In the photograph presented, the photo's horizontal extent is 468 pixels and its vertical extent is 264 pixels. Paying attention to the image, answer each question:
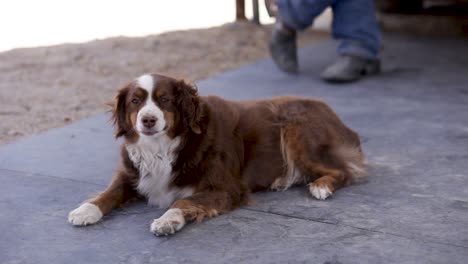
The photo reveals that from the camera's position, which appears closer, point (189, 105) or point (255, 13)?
point (189, 105)

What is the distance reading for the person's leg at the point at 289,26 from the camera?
7.12 m

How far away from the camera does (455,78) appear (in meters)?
7.21

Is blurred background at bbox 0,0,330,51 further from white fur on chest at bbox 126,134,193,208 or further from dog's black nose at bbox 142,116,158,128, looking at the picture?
dog's black nose at bbox 142,116,158,128

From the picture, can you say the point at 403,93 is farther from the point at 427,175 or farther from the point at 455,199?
the point at 455,199

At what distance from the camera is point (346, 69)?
284 inches

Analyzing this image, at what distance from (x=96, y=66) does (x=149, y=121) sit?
420 centimetres

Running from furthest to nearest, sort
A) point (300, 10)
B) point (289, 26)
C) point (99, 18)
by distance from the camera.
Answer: point (99, 18), point (289, 26), point (300, 10)

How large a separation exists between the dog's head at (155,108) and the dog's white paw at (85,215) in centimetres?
43

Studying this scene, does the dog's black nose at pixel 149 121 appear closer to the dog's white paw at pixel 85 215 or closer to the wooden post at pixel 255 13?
the dog's white paw at pixel 85 215

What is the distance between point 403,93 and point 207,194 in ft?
11.0

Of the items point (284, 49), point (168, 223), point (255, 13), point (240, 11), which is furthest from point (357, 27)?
point (168, 223)

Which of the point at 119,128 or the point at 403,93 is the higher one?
the point at 119,128

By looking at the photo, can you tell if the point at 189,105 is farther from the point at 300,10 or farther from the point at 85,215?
the point at 300,10

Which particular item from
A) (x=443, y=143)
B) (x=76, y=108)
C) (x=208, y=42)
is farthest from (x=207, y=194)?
(x=208, y=42)
